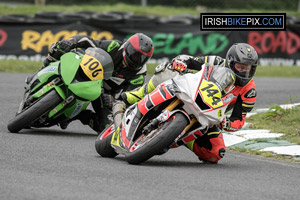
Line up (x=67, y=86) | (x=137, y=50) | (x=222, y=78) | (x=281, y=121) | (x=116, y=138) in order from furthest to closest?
(x=281, y=121) → (x=137, y=50) → (x=67, y=86) → (x=116, y=138) → (x=222, y=78)

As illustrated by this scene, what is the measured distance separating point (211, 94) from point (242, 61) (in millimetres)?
1026

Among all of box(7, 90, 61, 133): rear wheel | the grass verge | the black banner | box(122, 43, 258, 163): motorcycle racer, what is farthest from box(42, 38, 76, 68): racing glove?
the black banner

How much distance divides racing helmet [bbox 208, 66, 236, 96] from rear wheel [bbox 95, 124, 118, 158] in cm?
119

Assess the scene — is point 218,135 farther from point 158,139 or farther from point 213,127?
point 158,139

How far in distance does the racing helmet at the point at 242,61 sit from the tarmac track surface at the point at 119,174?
0.91 meters

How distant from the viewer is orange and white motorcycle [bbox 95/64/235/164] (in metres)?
5.91

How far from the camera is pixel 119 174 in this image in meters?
5.61

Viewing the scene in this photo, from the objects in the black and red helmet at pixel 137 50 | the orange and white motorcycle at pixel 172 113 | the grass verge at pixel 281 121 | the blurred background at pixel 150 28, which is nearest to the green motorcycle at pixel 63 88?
the black and red helmet at pixel 137 50

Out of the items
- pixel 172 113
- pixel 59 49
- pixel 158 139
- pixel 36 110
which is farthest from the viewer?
pixel 59 49

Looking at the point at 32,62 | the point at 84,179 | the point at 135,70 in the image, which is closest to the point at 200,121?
the point at 84,179

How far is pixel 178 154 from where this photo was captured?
7.45m

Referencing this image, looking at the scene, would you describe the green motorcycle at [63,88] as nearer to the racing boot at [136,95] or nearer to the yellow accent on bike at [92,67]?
the yellow accent on bike at [92,67]

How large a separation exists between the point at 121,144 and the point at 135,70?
8.16ft

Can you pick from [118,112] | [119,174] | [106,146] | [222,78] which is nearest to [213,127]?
[222,78]
